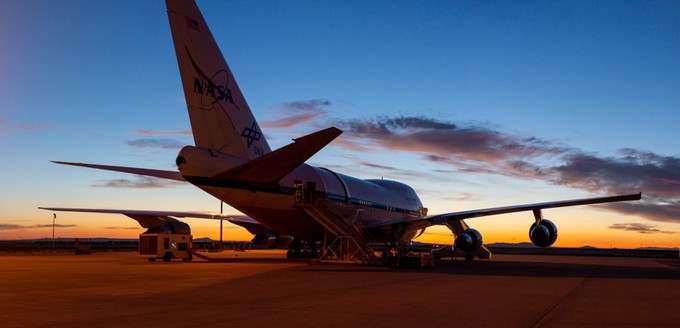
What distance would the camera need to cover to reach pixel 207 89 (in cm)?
2214

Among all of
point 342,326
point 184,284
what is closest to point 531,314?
point 342,326

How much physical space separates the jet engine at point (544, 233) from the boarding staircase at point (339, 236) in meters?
7.43

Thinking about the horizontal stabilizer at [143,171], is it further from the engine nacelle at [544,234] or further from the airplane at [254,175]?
the engine nacelle at [544,234]

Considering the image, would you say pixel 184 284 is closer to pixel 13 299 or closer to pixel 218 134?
pixel 13 299

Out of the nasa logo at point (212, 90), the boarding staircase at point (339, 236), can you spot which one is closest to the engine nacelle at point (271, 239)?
the boarding staircase at point (339, 236)

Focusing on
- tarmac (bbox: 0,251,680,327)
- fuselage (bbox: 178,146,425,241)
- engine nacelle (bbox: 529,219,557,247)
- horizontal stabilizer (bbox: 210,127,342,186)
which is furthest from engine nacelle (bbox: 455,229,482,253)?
tarmac (bbox: 0,251,680,327)

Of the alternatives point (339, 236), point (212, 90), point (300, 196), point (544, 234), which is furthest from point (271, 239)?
point (544, 234)

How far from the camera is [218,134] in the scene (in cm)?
2273

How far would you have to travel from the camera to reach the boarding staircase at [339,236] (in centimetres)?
2716

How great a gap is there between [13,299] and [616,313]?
11.3 meters

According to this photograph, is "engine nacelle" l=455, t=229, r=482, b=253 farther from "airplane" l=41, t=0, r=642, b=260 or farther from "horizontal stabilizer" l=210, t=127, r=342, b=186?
"horizontal stabilizer" l=210, t=127, r=342, b=186

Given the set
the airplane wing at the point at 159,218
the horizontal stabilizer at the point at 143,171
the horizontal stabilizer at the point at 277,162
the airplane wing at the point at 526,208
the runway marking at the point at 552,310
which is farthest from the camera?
the airplane wing at the point at 159,218

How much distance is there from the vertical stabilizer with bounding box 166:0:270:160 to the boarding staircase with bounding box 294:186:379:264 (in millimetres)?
4214

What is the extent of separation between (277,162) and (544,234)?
14097mm
